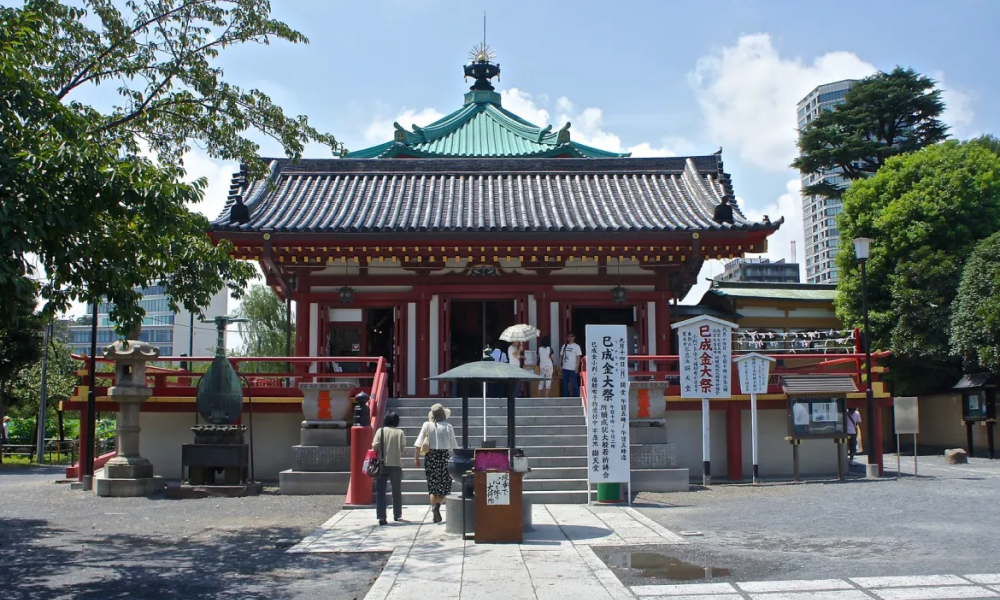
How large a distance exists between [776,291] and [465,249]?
570 inches

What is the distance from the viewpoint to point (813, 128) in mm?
35812

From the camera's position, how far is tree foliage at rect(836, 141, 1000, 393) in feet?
81.2

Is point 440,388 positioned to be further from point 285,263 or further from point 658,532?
point 658,532

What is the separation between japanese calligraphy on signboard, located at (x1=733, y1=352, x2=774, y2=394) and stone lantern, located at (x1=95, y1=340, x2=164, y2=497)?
1077cm

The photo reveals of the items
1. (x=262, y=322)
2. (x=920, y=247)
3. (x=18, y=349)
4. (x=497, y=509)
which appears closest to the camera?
(x=497, y=509)

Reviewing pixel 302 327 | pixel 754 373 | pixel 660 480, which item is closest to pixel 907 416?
pixel 754 373

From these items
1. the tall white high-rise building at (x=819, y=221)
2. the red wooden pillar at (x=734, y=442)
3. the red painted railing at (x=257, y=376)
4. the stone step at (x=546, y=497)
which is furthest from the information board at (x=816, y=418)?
the tall white high-rise building at (x=819, y=221)

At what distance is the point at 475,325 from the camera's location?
1991 cm

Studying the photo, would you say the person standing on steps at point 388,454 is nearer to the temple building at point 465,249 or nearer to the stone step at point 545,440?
the stone step at point 545,440

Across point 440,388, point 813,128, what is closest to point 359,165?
point 440,388

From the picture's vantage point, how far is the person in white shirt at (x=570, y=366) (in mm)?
17812

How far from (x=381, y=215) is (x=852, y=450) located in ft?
43.9

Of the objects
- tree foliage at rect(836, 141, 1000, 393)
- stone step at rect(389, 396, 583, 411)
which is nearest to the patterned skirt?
stone step at rect(389, 396, 583, 411)

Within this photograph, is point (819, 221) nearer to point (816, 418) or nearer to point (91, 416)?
point (816, 418)
